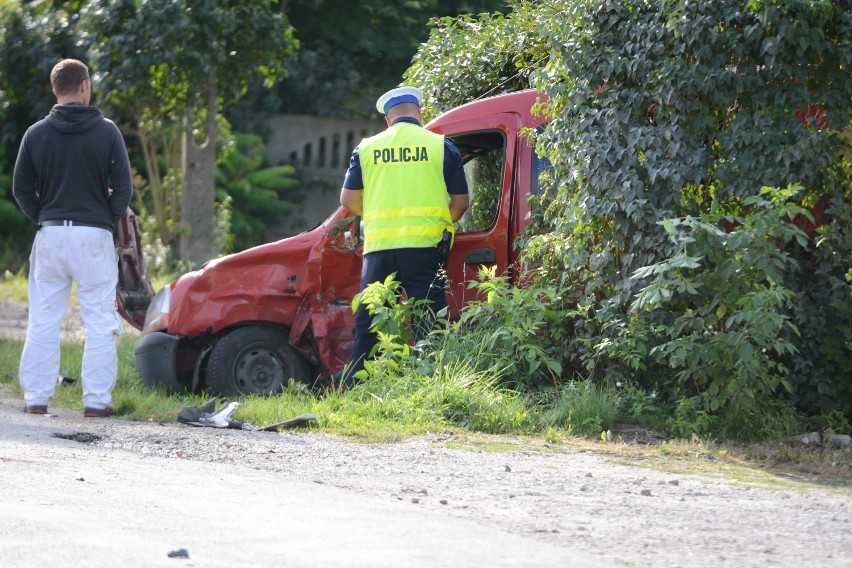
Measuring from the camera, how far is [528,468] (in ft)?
20.0

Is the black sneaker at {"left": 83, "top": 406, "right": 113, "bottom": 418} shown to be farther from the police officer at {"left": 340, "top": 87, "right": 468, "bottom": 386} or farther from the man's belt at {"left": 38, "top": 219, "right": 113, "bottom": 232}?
the police officer at {"left": 340, "top": 87, "right": 468, "bottom": 386}

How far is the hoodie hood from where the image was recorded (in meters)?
7.84

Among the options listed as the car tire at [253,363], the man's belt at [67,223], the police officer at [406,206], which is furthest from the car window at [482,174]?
the man's belt at [67,223]

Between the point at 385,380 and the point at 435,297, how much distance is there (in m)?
0.73

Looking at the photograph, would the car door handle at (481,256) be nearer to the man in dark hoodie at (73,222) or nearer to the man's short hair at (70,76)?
the man in dark hoodie at (73,222)

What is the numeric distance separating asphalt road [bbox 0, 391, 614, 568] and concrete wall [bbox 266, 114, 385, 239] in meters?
16.8

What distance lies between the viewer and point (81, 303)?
26.0ft

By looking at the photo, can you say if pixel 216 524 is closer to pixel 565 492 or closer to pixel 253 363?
pixel 565 492

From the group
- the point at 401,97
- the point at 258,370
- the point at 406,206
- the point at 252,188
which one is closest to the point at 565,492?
the point at 406,206

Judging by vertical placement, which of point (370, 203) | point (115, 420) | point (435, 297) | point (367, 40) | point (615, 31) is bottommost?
point (115, 420)

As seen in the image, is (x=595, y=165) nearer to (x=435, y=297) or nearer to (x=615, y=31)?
(x=615, y=31)

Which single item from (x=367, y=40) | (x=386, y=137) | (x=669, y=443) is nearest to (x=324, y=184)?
(x=367, y=40)

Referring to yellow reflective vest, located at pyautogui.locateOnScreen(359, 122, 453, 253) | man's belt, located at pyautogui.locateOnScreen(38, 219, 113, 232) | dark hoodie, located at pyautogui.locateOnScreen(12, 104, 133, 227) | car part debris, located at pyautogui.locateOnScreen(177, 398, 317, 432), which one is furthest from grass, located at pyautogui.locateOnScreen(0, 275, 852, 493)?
dark hoodie, located at pyautogui.locateOnScreen(12, 104, 133, 227)

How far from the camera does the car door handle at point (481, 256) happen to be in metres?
8.28
